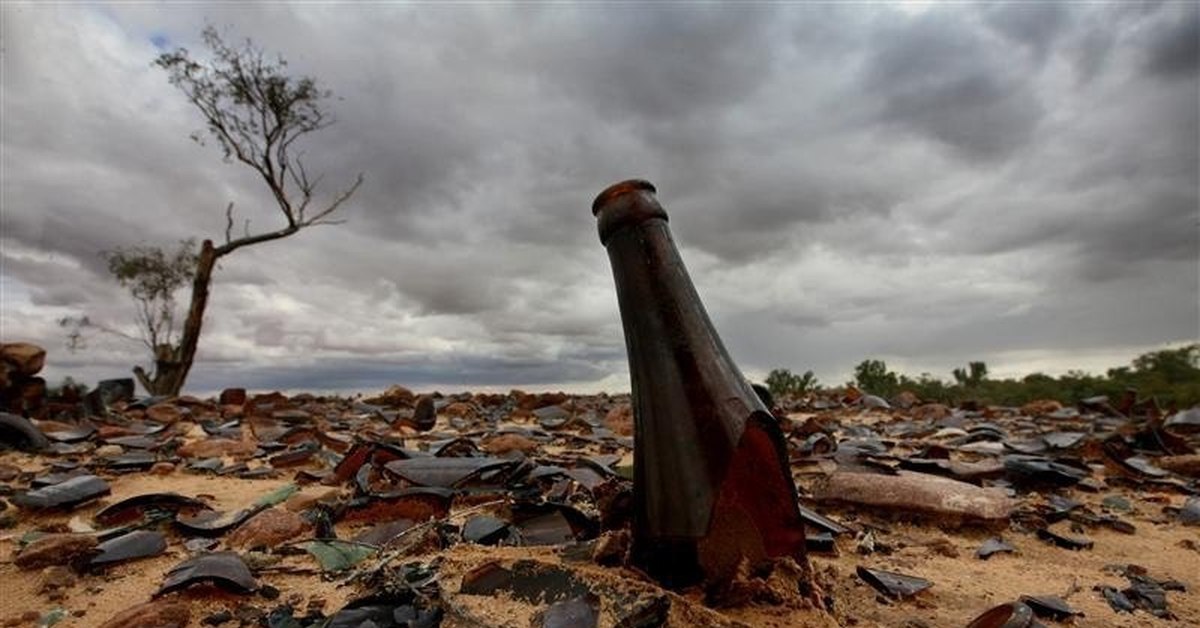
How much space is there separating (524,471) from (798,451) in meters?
1.78

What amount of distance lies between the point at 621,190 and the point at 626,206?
0.18 feet

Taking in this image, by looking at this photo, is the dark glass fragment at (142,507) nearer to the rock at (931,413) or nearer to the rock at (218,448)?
the rock at (218,448)

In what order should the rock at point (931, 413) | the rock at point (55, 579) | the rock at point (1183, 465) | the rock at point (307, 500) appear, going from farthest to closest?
the rock at point (931, 413) < the rock at point (1183, 465) < the rock at point (307, 500) < the rock at point (55, 579)

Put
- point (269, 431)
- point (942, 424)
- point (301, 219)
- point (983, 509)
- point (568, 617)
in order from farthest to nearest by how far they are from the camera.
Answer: point (301, 219)
point (942, 424)
point (269, 431)
point (983, 509)
point (568, 617)

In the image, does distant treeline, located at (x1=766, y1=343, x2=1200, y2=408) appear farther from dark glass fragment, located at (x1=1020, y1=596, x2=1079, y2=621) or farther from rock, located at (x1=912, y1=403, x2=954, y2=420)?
dark glass fragment, located at (x1=1020, y1=596, x2=1079, y2=621)

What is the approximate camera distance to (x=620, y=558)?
171 centimetres

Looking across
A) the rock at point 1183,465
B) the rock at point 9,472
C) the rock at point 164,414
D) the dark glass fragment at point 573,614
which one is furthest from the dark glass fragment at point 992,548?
the rock at point 164,414

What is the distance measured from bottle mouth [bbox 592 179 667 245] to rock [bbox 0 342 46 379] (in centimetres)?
806

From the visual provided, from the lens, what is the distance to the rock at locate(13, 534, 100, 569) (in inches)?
85.8

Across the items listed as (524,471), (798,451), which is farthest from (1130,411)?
(524,471)

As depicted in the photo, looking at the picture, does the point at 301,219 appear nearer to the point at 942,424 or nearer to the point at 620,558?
the point at 942,424

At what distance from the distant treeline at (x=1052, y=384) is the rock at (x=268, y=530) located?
1193 cm

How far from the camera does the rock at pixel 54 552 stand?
2.18 meters

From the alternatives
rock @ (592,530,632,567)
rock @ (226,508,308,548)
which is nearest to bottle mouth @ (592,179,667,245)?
rock @ (592,530,632,567)
